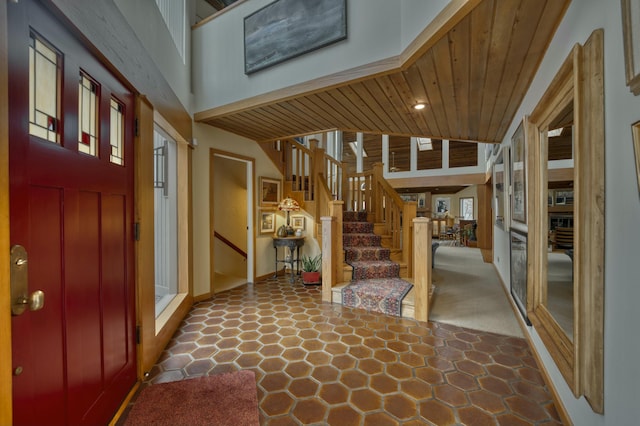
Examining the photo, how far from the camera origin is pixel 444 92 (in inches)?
107

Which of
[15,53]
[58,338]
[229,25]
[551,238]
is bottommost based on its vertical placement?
[58,338]

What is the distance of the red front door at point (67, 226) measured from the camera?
3.26 ft

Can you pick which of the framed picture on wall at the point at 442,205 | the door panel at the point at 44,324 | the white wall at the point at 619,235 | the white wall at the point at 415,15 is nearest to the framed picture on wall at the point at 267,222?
the white wall at the point at 415,15

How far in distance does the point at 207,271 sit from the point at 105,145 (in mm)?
2627

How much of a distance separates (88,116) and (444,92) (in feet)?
9.63

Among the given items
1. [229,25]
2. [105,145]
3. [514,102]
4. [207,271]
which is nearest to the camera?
[105,145]

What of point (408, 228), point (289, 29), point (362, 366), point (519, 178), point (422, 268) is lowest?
point (362, 366)

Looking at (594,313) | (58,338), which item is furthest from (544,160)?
(58,338)

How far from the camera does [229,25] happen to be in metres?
3.46

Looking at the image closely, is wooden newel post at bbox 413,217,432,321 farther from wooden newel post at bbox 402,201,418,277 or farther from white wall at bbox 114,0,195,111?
white wall at bbox 114,0,195,111

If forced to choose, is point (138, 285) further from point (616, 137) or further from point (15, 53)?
point (616, 137)

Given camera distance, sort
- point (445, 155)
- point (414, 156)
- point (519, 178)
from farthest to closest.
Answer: point (414, 156), point (445, 155), point (519, 178)

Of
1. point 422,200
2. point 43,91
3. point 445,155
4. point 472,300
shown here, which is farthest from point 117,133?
point 422,200

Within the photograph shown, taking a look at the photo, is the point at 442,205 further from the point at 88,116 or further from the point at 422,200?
the point at 88,116
